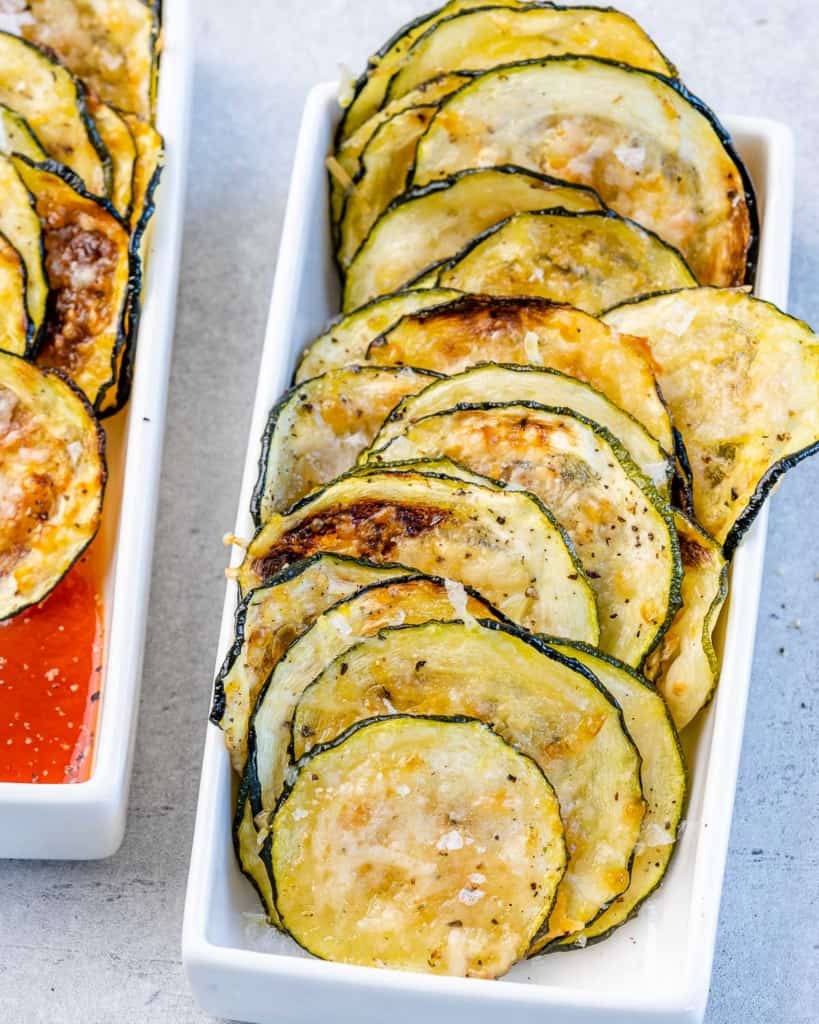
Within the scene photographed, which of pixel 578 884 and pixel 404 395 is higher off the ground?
pixel 404 395

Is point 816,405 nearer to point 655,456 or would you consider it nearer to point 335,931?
point 655,456

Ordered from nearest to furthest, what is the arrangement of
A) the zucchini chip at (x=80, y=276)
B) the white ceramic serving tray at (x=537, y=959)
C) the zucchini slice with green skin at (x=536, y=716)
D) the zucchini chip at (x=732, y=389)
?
1. the white ceramic serving tray at (x=537, y=959)
2. the zucchini slice with green skin at (x=536, y=716)
3. the zucchini chip at (x=732, y=389)
4. the zucchini chip at (x=80, y=276)

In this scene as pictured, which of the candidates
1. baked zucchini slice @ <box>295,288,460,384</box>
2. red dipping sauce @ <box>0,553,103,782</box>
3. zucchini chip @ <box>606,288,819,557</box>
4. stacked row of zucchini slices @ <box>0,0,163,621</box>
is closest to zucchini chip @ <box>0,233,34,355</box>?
stacked row of zucchini slices @ <box>0,0,163,621</box>

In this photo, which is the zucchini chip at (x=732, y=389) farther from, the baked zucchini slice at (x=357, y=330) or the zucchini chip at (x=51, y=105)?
the zucchini chip at (x=51, y=105)

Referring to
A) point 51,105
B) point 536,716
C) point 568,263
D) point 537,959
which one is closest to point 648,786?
point 536,716

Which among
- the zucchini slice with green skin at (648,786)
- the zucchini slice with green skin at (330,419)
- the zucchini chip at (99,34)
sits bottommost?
the zucchini slice with green skin at (648,786)

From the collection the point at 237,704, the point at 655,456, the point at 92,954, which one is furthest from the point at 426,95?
the point at 92,954

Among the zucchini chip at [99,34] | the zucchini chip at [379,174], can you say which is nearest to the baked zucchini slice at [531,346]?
the zucchini chip at [379,174]
